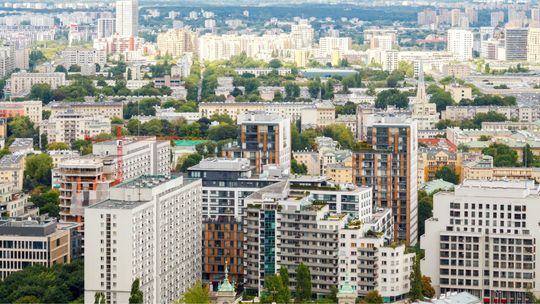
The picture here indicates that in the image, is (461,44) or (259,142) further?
(461,44)

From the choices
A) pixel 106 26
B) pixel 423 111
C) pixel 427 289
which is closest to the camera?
pixel 427 289

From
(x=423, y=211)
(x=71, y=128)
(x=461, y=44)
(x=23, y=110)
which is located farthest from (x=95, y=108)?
(x=461, y=44)

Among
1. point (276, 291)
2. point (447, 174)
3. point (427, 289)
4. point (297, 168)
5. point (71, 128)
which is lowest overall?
point (427, 289)

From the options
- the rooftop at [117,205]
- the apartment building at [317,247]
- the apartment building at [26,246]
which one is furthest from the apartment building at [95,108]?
the rooftop at [117,205]

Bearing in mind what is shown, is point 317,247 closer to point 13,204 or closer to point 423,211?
point 423,211

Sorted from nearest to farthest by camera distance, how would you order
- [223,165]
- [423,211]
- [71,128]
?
1. [223,165]
2. [423,211]
3. [71,128]

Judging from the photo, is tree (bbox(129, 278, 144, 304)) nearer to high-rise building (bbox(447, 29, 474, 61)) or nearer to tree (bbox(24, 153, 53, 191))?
tree (bbox(24, 153, 53, 191))

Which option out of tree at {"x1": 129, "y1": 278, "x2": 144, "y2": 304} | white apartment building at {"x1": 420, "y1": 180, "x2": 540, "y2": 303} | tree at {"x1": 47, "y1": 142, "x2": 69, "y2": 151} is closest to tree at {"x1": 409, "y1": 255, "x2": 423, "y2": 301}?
white apartment building at {"x1": 420, "y1": 180, "x2": 540, "y2": 303}
